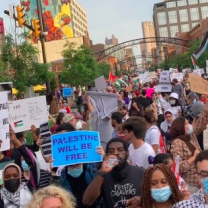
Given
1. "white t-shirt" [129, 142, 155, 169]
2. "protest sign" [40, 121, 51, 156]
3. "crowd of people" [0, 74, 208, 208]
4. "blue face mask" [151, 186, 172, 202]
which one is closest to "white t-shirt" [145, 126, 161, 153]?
"crowd of people" [0, 74, 208, 208]

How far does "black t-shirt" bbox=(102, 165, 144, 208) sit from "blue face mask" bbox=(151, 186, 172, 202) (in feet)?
1.87

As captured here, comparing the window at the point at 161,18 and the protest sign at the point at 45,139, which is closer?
the protest sign at the point at 45,139

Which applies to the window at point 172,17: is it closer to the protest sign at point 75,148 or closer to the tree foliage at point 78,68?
the tree foliage at point 78,68

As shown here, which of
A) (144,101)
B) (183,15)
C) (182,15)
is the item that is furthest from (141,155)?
(182,15)

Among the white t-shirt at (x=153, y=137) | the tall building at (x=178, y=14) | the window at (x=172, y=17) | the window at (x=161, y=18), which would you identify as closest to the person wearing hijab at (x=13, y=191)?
the white t-shirt at (x=153, y=137)

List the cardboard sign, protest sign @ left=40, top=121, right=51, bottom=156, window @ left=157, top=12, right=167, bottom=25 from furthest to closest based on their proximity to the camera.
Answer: window @ left=157, top=12, right=167, bottom=25
the cardboard sign
protest sign @ left=40, top=121, right=51, bottom=156

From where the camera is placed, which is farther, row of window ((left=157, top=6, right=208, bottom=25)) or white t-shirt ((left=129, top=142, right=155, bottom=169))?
row of window ((left=157, top=6, right=208, bottom=25))

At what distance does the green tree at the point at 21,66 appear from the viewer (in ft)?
63.9

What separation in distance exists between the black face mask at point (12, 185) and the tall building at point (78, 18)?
123 metres

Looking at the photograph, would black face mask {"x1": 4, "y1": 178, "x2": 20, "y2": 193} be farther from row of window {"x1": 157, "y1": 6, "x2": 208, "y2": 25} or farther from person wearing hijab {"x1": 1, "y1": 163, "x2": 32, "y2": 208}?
row of window {"x1": 157, "y1": 6, "x2": 208, "y2": 25}

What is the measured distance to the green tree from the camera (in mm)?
19469

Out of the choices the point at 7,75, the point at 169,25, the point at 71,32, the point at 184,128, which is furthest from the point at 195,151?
the point at 169,25

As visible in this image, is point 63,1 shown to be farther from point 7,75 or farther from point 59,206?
point 59,206

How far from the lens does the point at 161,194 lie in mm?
3666
